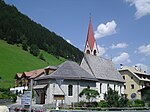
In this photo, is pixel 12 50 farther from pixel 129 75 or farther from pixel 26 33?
pixel 129 75

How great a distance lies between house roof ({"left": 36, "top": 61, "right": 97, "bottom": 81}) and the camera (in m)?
50.6

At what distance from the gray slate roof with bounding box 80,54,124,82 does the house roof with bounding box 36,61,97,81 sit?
3639mm

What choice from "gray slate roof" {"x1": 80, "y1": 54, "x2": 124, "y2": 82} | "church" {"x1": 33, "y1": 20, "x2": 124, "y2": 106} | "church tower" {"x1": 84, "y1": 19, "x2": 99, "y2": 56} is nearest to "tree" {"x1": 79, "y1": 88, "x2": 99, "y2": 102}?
"church" {"x1": 33, "y1": 20, "x2": 124, "y2": 106}

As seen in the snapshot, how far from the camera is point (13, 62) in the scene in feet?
385

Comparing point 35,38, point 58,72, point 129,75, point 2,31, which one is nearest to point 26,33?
point 35,38

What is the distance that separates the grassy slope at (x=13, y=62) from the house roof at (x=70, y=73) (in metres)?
42.8

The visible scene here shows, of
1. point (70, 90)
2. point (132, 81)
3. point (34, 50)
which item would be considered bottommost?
point (70, 90)

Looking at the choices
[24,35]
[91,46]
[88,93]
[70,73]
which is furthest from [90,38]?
[24,35]

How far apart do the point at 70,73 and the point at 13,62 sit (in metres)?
70.5

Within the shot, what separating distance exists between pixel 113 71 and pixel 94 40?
1098 centimetres

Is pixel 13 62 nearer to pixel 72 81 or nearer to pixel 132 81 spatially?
pixel 132 81

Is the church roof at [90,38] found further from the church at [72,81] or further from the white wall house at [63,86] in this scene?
the white wall house at [63,86]

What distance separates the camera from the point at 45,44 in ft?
534

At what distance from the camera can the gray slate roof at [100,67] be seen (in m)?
59.2
